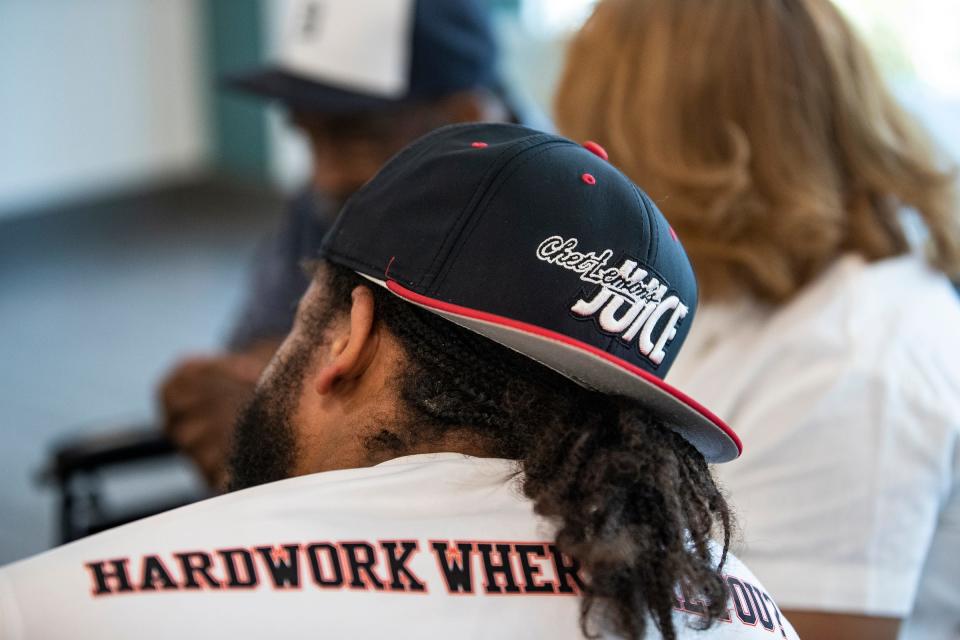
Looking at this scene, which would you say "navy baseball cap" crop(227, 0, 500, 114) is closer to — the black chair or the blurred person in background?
the blurred person in background

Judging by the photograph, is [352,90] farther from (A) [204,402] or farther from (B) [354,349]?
(B) [354,349]

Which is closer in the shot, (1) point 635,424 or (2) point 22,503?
(1) point 635,424

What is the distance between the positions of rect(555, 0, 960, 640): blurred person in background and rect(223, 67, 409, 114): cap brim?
1.63 feet

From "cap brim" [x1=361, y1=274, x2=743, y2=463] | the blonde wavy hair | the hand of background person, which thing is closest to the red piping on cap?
"cap brim" [x1=361, y1=274, x2=743, y2=463]

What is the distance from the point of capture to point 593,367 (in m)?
0.74

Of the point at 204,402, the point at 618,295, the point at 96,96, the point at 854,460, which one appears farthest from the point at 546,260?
the point at 96,96

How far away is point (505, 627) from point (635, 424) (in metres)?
0.17

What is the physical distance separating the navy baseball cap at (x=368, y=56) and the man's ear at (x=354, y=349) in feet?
3.67

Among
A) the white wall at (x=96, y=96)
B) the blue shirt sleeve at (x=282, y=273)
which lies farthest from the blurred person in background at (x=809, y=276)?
the white wall at (x=96, y=96)

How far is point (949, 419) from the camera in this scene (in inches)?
45.8

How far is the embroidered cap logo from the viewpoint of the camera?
768 millimetres

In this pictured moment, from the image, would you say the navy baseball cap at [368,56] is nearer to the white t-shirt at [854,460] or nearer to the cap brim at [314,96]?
the cap brim at [314,96]

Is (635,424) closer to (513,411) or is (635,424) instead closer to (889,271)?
(513,411)

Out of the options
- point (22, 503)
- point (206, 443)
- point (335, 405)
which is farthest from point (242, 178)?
point (335, 405)
